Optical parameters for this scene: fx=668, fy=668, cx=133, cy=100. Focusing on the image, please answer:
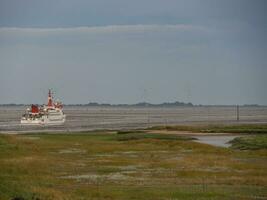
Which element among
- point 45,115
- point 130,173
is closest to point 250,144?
point 130,173

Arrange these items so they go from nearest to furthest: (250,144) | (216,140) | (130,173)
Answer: (130,173) → (250,144) → (216,140)

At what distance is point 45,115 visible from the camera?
14338cm

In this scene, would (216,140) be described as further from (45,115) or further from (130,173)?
(45,115)

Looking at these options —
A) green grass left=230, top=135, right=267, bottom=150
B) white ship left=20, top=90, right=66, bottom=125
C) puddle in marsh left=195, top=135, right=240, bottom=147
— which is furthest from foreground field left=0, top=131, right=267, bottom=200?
white ship left=20, top=90, right=66, bottom=125

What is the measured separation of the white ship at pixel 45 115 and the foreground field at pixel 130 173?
77.3 meters

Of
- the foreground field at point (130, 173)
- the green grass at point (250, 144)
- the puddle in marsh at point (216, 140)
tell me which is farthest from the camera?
the puddle in marsh at point (216, 140)

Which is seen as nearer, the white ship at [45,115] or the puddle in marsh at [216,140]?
the puddle in marsh at [216,140]

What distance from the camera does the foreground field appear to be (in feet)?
103

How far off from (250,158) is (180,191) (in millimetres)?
19845

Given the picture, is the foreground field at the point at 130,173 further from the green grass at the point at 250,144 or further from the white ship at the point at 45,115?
the white ship at the point at 45,115

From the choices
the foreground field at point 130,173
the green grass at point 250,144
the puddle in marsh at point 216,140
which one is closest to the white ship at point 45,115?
the puddle in marsh at point 216,140

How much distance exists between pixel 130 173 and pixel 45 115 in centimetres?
10438

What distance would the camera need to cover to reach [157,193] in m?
31.8

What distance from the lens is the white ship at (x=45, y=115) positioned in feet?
457
